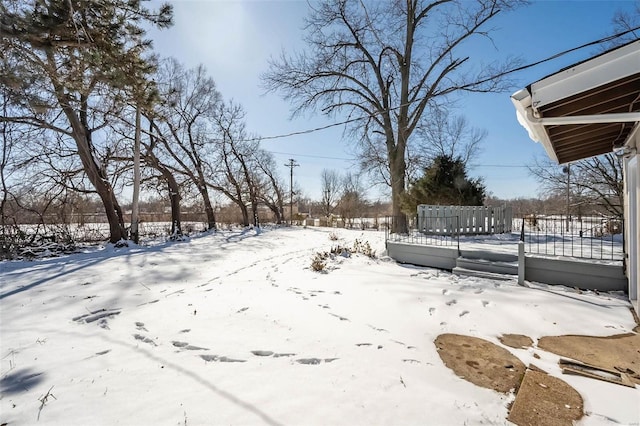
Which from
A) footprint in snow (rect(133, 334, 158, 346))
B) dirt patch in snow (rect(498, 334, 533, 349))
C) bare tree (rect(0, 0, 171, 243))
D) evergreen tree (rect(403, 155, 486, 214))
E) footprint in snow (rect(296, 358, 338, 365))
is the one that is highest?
bare tree (rect(0, 0, 171, 243))

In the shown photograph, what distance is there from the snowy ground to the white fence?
4.87 m

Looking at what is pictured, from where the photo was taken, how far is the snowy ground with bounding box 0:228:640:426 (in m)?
1.91

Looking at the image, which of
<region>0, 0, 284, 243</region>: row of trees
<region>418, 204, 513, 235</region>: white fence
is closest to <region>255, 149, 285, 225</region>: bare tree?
<region>0, 0, 284, 243</region>: row of trees

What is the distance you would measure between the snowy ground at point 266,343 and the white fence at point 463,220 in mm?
4872

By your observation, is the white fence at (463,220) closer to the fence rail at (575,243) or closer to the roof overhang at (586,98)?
the fence rail at (575,243)

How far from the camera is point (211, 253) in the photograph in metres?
7.96

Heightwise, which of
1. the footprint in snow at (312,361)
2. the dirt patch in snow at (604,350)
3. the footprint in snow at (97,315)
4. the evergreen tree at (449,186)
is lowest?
the dirt patch in snow at (604,350)

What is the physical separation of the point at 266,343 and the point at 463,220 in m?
9.18

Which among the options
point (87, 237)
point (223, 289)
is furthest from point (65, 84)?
point (87, 237)

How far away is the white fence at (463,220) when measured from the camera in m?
9.93

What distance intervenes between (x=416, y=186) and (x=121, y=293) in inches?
466

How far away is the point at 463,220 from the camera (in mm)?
10109

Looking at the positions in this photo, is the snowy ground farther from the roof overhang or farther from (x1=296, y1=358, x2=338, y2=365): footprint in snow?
the roof overhang

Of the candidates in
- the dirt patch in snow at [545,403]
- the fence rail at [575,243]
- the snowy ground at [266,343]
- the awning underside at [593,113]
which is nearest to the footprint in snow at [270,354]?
the snowy ground at [266,343]
